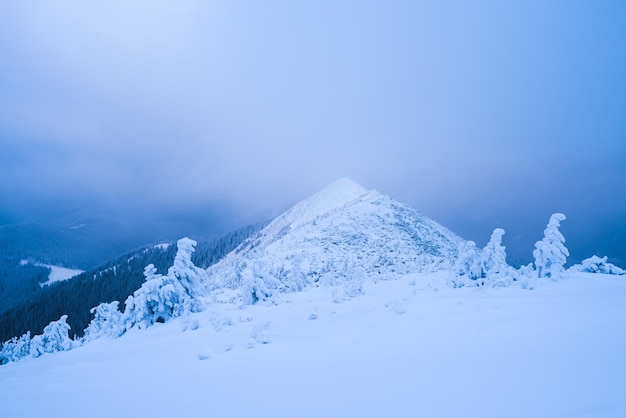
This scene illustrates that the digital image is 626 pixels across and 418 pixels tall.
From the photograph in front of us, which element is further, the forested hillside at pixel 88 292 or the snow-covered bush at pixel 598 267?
the forested hillside at pixel 88 292

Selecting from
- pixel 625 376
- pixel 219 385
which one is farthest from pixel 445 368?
pixel 219 385

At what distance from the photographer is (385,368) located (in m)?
5.51

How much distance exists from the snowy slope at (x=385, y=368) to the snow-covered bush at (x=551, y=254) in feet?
6.47

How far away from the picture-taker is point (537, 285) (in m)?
11.4

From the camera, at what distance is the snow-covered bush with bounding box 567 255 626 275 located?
1521 centimetres


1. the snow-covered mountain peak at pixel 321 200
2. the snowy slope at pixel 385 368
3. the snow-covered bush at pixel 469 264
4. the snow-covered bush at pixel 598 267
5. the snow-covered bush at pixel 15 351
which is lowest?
the snow-covered bush at pixel 15 351

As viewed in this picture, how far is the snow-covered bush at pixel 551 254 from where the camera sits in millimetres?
13109

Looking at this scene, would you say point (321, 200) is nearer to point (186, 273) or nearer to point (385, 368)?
point (186, 273)

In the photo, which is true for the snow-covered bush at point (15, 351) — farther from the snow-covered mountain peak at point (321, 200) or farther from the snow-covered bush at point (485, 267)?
the snow-covered mountain peak at point (321, 200)

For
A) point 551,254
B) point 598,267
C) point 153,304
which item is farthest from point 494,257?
point 153,304

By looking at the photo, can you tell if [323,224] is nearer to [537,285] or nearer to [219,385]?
[537,285]

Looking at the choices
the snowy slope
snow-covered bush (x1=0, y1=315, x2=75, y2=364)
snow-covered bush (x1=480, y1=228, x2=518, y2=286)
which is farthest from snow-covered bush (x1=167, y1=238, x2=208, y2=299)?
snow-covered bush (x1=480, y1=228, x2=518, y2=286)

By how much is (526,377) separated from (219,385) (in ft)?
17.7

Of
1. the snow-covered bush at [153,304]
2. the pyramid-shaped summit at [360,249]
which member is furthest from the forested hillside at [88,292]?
the snow-covered bush at [153,304]
